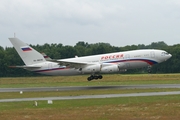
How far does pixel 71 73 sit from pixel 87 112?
2861cm

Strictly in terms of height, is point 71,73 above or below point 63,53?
below

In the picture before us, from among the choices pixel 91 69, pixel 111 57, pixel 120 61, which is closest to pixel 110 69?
pixel 120 61

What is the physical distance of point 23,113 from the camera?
79.3 feet

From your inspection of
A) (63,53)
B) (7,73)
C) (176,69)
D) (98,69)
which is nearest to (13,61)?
(7,73)

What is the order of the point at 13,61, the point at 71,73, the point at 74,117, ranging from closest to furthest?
the point at 74,117 < the point at 71,73 < the point at 13,61

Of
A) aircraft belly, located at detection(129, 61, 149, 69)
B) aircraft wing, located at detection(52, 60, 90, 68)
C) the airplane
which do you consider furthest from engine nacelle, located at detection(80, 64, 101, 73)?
aircraft belly, located at detection(129, 61, 149, 69)

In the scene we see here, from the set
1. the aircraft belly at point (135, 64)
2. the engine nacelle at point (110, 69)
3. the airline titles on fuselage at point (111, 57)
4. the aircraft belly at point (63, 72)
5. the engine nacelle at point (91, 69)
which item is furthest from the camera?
the aircraft belly at point (63, 72)

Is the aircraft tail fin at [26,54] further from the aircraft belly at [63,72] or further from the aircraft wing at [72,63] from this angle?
the aircraft wing at [72,63]

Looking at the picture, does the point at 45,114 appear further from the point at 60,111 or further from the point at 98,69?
the point at 98,69

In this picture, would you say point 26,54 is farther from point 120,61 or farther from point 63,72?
point 120,61

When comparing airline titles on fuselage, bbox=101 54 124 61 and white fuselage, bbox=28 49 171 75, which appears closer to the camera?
white fuselage, bbox=28 49 171 75

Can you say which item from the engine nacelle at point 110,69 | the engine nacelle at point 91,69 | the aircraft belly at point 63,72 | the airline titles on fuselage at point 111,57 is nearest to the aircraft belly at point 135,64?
the airline titles on fuselage at point 111,57

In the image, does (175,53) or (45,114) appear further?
(175,53)

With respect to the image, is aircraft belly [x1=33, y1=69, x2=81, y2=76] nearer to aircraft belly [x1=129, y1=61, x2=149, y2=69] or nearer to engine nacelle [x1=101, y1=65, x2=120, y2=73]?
engine nacelle [x1=101, y1=65, x2=120, y2=73]
